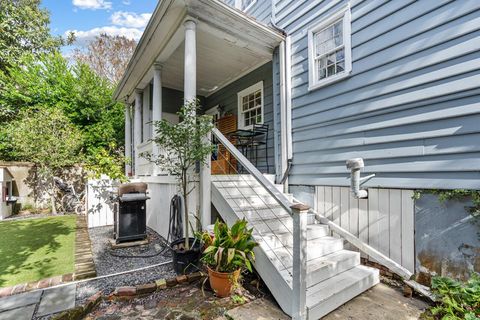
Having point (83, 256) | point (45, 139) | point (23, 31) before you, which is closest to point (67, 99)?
point (45, 139)

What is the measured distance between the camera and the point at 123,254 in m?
3.80

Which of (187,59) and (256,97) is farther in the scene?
(256,97)

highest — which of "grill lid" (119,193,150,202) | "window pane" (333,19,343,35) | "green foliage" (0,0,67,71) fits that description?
"green foliage" (0,0,67,71)

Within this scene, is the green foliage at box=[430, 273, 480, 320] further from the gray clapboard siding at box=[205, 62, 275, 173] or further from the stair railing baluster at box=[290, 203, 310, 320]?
the gray clapboard siding at box=[205, 62, 275, 173]

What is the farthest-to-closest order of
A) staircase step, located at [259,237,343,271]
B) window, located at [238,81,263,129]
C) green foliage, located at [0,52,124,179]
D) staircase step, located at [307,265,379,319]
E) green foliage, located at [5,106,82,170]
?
green foliage, located at [0,52,124,179], green foliage, located at [5,106,82,170], window, located at [238,81,263,129], staircase step, located at [259,237,343,271], staircase step, located at [307,265,379,319]

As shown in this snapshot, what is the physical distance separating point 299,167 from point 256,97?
7.56 feet

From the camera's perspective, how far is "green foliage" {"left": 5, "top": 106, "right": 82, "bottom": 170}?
6910 millimetres

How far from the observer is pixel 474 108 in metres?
2.44

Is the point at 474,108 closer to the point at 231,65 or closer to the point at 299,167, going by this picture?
the point at 299,167

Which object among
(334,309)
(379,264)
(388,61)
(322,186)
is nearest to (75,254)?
(334,309)

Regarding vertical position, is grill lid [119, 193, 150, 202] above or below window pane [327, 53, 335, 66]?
below

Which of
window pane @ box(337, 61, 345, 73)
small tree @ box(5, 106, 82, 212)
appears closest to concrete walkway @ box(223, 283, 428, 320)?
window pane @ box(337, 61, 345, 73)

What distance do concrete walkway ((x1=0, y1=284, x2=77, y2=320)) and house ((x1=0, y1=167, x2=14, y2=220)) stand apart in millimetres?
5643

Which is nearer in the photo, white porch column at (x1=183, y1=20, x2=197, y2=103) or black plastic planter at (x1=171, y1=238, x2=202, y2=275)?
black plastic planter at (x1=171, y1=238, x2=202, y2=275)
